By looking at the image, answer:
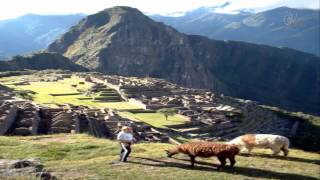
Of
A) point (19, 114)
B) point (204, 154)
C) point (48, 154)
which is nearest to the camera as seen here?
point (204, 154)

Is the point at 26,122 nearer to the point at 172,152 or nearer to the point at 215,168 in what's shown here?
the point at 172,152

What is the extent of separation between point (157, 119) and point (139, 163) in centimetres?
5946

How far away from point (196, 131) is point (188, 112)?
511 inches

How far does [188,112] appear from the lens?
288ft

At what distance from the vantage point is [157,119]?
79500 millimetres

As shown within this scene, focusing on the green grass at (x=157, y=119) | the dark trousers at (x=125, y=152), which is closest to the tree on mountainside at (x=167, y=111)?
the green grass at (x=157, y=119)

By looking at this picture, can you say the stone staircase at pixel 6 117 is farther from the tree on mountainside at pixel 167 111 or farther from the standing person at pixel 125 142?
the tree on mountainside at pixel 167 111

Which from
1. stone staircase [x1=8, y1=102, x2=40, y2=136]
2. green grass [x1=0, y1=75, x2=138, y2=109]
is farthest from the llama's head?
green grass [x1=0, y1=75, x2=138, y2=109]

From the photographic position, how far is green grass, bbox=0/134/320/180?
1838 cm

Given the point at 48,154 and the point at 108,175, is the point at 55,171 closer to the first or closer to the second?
the point at 108,175

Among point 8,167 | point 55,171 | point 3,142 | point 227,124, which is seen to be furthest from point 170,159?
point 227,124

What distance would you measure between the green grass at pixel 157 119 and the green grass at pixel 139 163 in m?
47.6

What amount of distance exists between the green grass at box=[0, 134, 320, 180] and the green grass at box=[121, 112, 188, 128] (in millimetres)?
47624

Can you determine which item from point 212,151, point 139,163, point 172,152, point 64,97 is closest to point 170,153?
point 172,152
